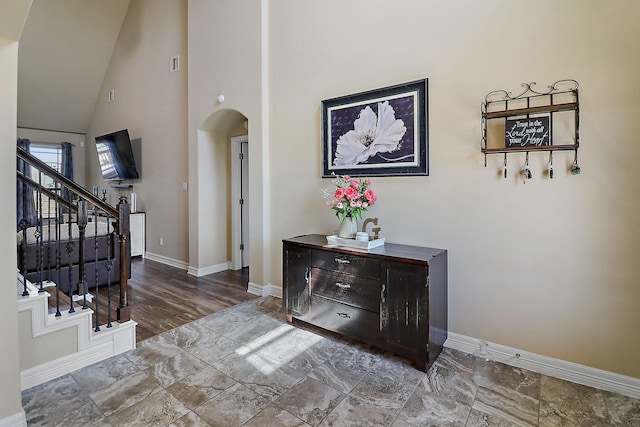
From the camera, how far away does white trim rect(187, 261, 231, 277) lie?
4.77 m

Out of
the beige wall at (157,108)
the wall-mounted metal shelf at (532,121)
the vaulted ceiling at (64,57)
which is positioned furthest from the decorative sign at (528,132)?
the vaulted ceiling at (64,57)

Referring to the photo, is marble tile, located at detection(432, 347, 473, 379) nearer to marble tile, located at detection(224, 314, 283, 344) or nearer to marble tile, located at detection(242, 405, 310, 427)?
marble tile, located at detection(242, 405, 310, 427)

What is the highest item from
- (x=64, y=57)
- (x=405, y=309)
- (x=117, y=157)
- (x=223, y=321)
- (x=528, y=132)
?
(x=64, y=57)

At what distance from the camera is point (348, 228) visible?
2867 mm

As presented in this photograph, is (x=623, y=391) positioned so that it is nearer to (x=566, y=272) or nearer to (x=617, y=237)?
(x=566, y=272)

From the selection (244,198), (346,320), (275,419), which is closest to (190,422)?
(275,419)

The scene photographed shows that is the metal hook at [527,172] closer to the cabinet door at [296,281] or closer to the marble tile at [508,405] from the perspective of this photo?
the marble tile at [508,405]

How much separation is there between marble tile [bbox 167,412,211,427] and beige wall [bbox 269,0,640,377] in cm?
195

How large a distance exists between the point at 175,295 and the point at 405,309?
283 cm

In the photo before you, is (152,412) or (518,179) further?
(518,179)

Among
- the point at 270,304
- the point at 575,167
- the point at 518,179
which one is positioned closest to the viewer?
the point at 575,167

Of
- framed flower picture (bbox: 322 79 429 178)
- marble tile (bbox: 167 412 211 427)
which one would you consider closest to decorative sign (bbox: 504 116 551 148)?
framed flower picture (bbox: 322 79 429 178)

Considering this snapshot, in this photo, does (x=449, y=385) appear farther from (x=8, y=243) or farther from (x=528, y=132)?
(x=8, y=243)

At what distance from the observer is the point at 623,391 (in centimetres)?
205
